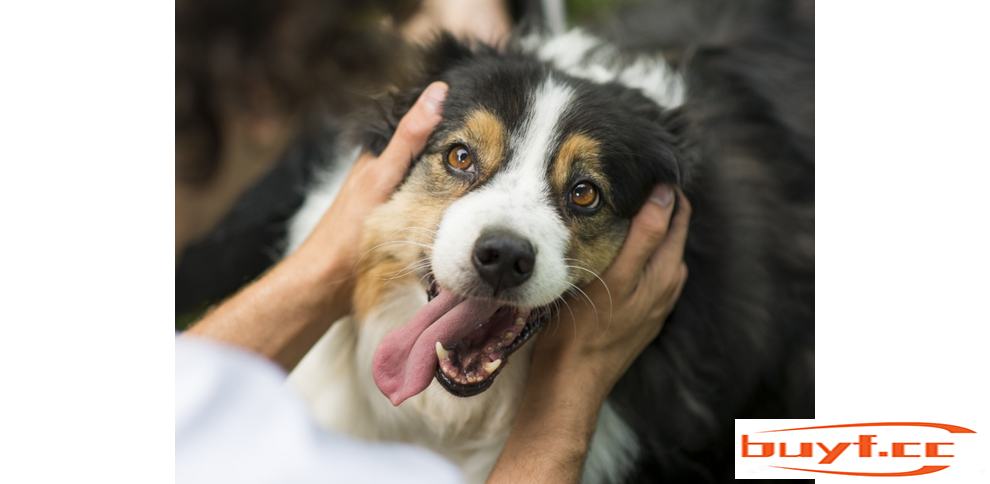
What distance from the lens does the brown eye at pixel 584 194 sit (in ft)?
6.51

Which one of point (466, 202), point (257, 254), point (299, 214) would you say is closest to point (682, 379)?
point (466, 202)

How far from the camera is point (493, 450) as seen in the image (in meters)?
2.30

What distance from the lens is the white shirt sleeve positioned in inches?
39.3

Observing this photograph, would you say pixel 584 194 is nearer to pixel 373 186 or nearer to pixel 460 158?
pixel 460 158

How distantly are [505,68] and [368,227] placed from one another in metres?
0.62

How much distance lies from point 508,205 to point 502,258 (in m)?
0.17

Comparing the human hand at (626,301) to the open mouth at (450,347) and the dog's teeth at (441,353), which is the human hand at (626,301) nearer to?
the open mouth at (450,347)

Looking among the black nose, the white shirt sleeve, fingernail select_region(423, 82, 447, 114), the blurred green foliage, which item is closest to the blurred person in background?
fingernail select_region(423, 82, 447, 114)

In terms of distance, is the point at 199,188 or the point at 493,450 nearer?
the point at 493,450

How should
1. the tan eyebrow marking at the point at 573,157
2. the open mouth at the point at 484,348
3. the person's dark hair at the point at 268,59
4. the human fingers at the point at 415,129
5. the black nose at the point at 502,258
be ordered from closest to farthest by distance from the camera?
the black nose at the point at 502,258
the open mouth at the point at 484,348
the tan eyebrow marking at the point at 573,157
the human fingers at the point at 415,129
the person's dark hair at the point at 268,59

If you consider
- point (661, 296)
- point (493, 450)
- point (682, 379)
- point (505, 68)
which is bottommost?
point (493, 450)

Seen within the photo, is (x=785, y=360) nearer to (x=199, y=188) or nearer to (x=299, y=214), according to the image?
(x=299, y=214)

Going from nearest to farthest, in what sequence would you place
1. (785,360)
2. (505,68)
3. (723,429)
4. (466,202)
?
(466,202), (505,68), (723,429), (785,360)

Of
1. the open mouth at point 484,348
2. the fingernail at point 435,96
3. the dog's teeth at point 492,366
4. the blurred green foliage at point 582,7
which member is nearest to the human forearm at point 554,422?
the open mouth at point 484,348
